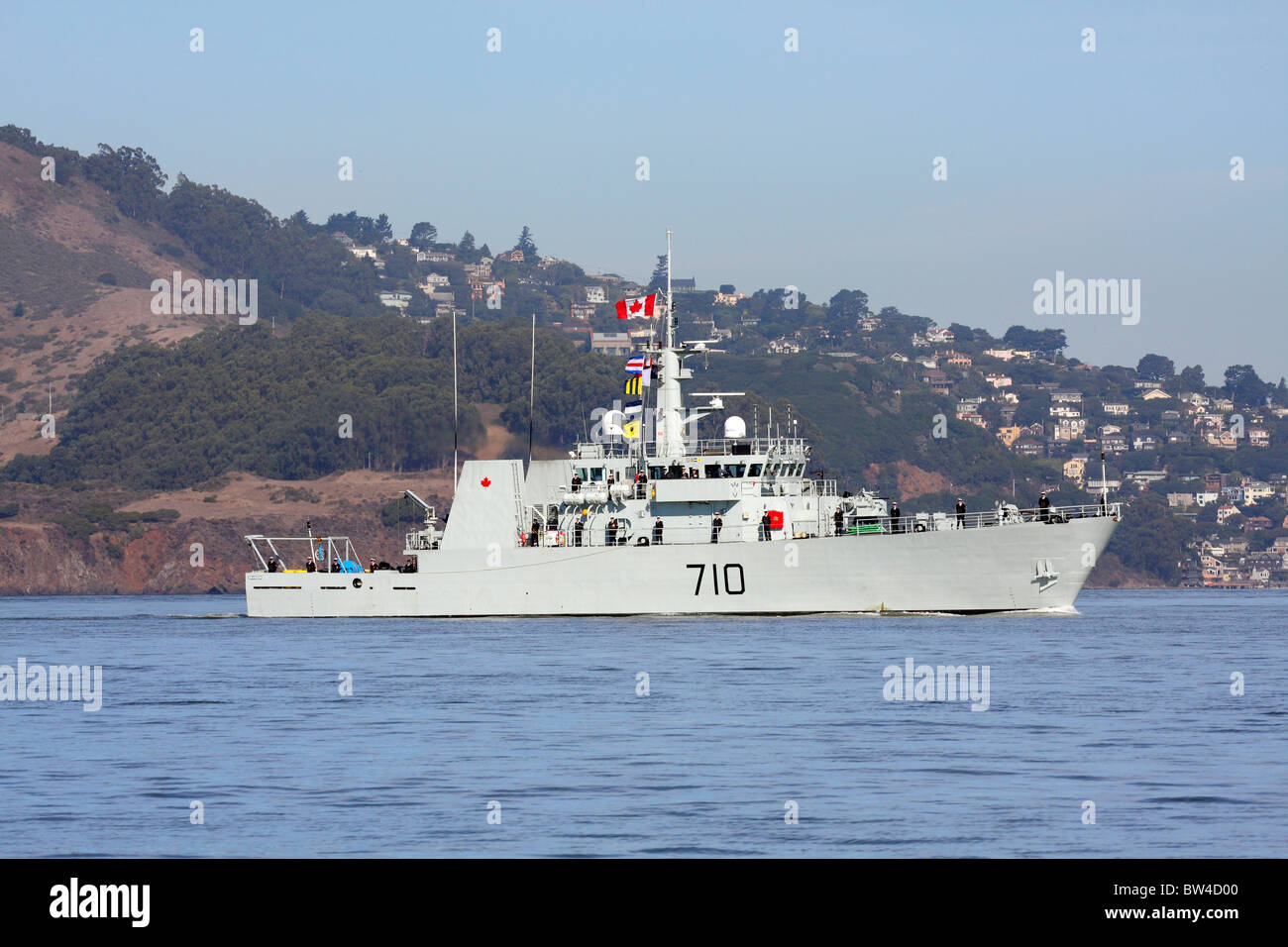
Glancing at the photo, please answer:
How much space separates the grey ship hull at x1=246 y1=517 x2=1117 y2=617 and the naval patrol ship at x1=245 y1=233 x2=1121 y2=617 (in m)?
0.05

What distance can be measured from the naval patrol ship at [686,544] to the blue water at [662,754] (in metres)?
6.42

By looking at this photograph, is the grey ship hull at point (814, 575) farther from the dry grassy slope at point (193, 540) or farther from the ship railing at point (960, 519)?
the dry grassy slope at point (193, 540)

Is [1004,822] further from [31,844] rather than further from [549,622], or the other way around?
[549,622]

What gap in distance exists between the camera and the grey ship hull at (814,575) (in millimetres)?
50406

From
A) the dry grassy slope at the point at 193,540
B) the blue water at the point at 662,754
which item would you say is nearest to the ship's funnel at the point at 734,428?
the blue water at the point at 662,754

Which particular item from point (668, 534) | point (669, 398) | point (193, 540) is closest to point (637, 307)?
point (669, 398)

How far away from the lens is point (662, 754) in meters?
23.2

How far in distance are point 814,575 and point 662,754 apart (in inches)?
1119

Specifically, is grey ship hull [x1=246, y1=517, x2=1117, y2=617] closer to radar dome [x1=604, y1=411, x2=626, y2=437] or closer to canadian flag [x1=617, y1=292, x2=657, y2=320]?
radar dome [x1=604, y1=411, x2=626, y2=437]

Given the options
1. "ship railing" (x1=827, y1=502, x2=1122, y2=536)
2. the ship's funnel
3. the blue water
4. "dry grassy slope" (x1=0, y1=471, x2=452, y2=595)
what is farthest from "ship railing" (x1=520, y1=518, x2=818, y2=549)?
"dry grassy slope" (x1=0, y1=471, x2=452, y2=595)

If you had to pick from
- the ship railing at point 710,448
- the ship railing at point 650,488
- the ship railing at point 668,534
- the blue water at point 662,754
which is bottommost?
the blue water at point 662,754
